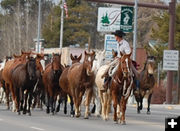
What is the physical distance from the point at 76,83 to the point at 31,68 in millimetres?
2196

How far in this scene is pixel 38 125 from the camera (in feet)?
65.0

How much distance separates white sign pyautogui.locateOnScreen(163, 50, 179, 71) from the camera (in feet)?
131

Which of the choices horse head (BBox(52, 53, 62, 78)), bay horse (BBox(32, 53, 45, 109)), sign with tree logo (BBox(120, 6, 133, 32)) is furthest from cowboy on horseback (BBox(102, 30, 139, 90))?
sign with tree logo (BBox(120, 6, 133, 32))

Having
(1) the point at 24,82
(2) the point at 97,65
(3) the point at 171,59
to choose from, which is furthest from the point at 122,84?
(3) the point at 171,59

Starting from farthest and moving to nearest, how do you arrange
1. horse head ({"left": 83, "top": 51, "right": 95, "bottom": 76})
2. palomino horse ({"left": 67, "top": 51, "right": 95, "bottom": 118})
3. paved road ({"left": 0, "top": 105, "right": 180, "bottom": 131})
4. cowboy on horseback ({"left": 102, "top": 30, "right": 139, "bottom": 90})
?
1. palomino horse ({"left": 67, "top": 51, "right": 95, "bottom": 118})
2. horse head ({"left": 83, "top": 51, "right": 95, "bottom": 76})
3. cowboy on horseback ({"left": 102, "top": 30, "right": 139, "bottom": 90})
4. paved road ({"left": 0, "top": 105, "right": 180, "bottom": 131})

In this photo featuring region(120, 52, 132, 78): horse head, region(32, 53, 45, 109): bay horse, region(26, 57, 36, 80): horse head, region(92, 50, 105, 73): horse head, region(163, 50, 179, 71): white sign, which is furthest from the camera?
region(163, 50, 179, 71): white sign

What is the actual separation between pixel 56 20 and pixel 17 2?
15377 mm

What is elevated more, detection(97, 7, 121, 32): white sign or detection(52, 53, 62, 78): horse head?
detection(97, 7, 121, 32): white sign

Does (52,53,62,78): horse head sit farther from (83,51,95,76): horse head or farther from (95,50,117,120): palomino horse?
(83,51,95,76): horse head

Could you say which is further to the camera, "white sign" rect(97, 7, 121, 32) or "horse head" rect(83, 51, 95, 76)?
"white sign" rect(97, 7, 121, 32)

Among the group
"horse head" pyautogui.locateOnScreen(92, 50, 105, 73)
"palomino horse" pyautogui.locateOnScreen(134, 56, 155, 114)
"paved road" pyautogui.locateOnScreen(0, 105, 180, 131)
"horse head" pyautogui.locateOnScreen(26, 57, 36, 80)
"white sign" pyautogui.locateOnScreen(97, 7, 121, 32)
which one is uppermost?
"white sign" pyautogui.locateOnScreen(97, 7, 121, 32)

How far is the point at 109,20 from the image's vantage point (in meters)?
43.9

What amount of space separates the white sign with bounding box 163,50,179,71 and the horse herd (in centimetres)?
1165

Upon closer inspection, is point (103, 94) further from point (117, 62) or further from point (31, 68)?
point (31, 68)
